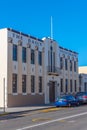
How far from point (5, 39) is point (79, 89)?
22.7 meters

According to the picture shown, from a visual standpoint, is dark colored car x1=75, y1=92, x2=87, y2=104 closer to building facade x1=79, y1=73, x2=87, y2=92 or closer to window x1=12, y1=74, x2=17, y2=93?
window x1=12, y1=74, x2=17, y2=93

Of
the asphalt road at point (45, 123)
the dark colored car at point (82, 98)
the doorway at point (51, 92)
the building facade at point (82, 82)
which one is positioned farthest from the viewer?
the building facade at point (82, 82)

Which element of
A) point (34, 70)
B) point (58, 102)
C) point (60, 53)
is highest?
point (60, 53)

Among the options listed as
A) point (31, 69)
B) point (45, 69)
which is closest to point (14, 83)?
point (31, 69)

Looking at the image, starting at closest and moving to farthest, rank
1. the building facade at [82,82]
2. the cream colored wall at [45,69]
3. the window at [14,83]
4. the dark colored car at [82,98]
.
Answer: the window at [14,83]
the dark colored car at [82,98]
the cream colored wall at [45,69]
the building facade at [82,82]

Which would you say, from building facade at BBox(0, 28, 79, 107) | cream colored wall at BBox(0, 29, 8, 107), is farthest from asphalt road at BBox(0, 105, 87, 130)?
cream colored wall at BBox(0, 29, 8, 107)

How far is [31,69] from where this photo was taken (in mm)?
38031

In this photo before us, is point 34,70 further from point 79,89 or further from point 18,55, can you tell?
point 79,89

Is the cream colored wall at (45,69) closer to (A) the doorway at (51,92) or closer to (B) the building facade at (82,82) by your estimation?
(A) the doorway at (51,92)

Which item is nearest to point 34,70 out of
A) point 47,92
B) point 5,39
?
point 47,92

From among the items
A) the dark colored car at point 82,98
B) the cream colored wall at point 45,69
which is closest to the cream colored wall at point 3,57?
the cream colored wall at point 45,69

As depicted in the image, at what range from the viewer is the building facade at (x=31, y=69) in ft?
111

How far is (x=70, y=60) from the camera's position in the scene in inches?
1934

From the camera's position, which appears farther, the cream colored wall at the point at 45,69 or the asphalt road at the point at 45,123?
the cream colored wall at the point at 45,69
